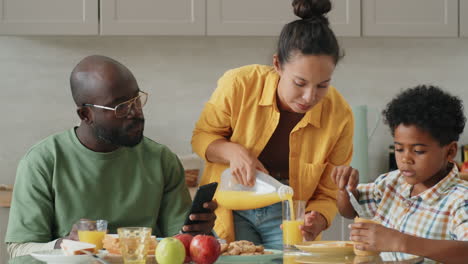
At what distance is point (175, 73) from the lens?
162 inches

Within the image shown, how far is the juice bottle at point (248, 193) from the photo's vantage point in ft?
7.52

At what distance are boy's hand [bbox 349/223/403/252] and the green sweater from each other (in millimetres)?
723

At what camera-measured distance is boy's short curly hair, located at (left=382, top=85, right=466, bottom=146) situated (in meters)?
2.03

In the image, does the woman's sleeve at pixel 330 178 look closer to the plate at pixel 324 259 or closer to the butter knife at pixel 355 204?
the butter knife at pixel 355 204

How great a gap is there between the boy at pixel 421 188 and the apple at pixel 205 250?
338 mm

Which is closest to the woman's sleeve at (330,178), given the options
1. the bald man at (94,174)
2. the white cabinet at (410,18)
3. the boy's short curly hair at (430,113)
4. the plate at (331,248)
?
the boy's short curly hair at (430,113)

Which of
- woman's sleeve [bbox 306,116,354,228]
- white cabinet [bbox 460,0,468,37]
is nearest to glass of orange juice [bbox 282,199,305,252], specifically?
woman's sleeve [bbox 306,116,354,228]

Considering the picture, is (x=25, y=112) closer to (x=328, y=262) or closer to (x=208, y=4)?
(x=208, y=4)

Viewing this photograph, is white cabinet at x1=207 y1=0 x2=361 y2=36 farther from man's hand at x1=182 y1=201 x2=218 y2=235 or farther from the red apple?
man's hand at x1=182 y1=201 x2=218 y2=235

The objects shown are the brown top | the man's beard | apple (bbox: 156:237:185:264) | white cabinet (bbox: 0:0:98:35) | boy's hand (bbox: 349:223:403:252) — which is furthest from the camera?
white cabinet (bbox: 0:0:98:35)

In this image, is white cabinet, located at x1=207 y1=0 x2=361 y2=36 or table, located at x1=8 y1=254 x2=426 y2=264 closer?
table, located at x1=8 y1=254 x2=426 y2=264

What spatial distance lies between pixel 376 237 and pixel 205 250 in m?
0.41

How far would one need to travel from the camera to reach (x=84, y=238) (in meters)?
1.91

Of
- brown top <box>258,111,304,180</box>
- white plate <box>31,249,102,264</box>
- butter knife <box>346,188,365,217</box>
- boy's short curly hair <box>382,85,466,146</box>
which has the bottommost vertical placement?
white plate <box>31,249,102,264</box>
